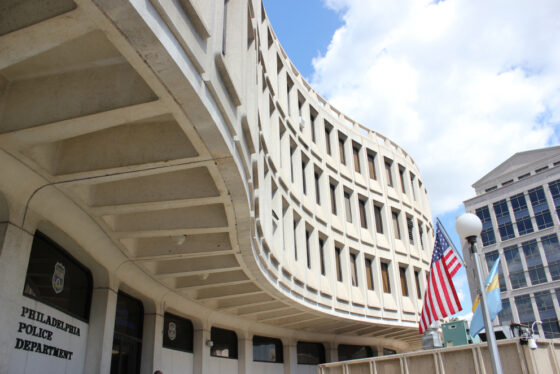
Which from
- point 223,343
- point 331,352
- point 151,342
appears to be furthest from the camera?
point 331,352

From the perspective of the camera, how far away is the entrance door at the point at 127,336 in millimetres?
11477

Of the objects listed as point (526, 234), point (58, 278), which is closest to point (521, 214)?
point (526, 234)

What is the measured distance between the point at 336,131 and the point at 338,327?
9.50 metres

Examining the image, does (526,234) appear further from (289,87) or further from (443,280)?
(443,280)

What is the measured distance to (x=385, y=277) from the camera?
24.3 metres

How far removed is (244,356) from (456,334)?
7.75 m

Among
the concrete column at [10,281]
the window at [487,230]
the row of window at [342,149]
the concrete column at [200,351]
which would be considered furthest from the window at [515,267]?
the concrete column at [10,281]

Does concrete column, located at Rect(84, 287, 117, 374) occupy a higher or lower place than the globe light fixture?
lower

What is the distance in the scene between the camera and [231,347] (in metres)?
17.7

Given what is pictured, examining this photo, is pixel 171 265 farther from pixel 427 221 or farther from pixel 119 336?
pixel 427 221

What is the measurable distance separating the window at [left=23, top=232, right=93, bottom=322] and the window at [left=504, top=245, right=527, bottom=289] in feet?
272

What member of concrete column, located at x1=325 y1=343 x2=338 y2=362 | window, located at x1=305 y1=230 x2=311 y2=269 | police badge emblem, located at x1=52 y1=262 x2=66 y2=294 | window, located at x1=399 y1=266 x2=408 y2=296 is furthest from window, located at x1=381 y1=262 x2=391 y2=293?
police badge emblem, located at x1=52 y1=262 x2=66 y2=294

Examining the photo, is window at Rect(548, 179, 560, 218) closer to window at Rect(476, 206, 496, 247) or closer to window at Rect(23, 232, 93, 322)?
window at Rect(476, 206, 496, 247)

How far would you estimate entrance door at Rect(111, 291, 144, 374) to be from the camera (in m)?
11.5
